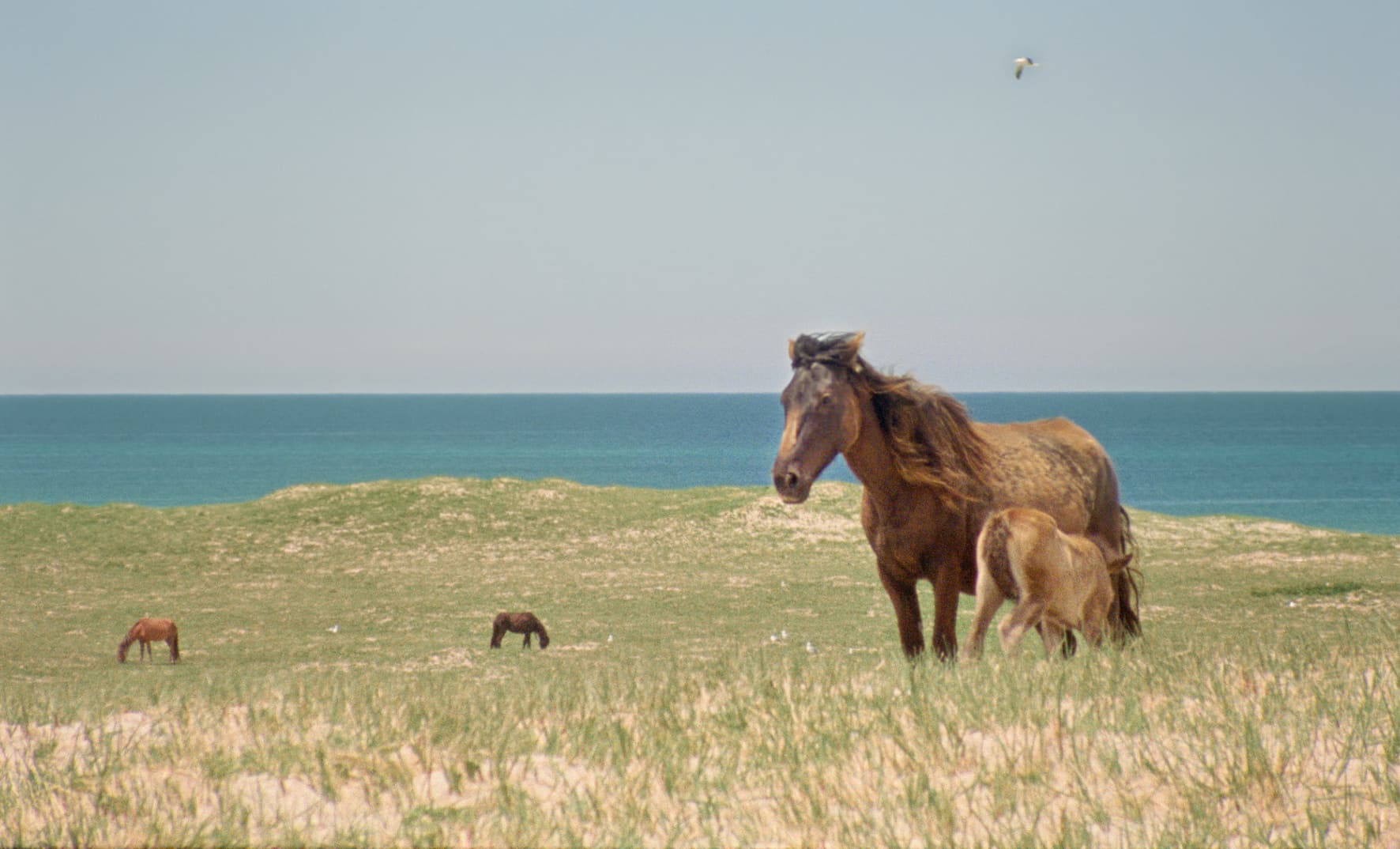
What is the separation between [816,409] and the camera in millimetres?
6770

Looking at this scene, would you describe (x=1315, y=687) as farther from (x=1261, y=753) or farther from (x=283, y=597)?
(x=283, y=597)

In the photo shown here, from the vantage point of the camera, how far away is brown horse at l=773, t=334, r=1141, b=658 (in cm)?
679

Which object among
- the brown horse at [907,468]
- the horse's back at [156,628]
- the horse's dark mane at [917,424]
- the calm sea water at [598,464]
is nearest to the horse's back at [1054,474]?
the brown horse at [907,468]

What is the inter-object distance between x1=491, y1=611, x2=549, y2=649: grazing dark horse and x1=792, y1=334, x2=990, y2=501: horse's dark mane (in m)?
9.24

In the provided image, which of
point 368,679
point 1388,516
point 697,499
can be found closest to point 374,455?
point 1388,516

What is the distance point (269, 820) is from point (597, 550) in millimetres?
19748

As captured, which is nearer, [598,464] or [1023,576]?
[1023,576]

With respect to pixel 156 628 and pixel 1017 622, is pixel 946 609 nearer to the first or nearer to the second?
pixel 1017 622

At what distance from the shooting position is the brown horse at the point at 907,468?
6.79m

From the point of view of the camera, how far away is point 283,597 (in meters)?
20.3

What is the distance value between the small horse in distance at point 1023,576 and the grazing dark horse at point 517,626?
9548 mm

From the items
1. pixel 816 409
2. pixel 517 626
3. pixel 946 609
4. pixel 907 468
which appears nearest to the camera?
pixel 816 409

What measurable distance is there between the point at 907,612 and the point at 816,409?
142 centimetres

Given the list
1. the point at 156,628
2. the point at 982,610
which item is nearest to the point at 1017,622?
the point at 982,610
